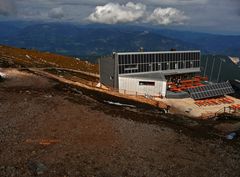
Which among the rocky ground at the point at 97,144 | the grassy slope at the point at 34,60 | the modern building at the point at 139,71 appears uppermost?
the rocky ground at the point at 97,144

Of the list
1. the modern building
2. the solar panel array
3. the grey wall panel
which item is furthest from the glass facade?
the solar panel array

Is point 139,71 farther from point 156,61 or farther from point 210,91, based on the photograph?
point 210,91

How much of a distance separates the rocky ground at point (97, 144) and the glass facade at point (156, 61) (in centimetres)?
2975

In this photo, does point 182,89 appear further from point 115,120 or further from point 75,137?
point 75,137

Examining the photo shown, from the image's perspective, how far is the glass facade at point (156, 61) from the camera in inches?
2926

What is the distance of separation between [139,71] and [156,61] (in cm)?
608

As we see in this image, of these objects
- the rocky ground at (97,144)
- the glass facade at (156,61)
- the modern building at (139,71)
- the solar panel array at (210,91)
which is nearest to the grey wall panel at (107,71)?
the modern building at (139,71)

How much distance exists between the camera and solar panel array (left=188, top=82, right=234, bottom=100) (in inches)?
2936

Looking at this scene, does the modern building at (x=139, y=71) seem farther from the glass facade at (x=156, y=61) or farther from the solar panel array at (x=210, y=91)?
the solar panel array at (x=210, y=91)

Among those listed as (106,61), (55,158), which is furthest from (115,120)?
(106,61)

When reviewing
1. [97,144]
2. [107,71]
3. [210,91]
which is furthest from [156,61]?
[97,144]

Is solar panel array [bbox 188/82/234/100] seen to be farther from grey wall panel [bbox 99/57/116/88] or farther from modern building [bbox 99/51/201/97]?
grey wall panel [bbox 99/57/116/88]

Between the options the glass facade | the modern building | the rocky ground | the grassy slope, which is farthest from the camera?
the grassy slope

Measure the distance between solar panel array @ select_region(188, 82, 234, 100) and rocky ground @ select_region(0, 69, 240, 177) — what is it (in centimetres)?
2924
